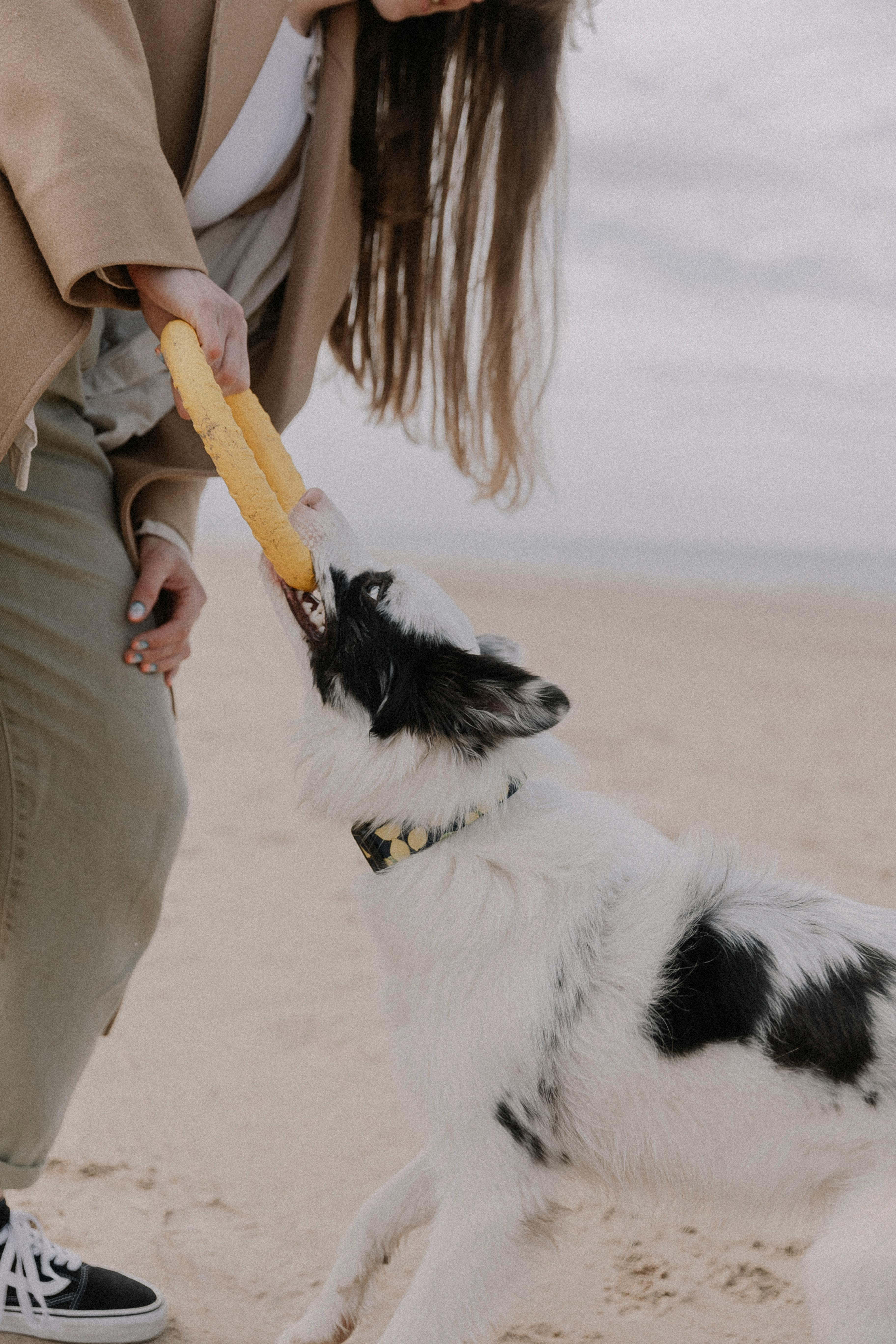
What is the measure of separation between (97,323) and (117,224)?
2.43 ft

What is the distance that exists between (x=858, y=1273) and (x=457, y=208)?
2.31 m

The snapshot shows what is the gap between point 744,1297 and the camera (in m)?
2.63

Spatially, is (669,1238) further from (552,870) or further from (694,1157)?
A: (552,870)

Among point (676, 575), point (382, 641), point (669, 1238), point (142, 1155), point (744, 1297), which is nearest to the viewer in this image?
point (382, 641)

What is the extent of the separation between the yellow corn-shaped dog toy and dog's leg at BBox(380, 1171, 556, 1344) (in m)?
1.16

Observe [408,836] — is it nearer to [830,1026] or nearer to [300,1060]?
[830,1026]

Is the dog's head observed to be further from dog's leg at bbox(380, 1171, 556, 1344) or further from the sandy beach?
dog's leg at bbox(380, 1171, 556, 1344)

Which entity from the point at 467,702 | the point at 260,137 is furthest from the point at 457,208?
the point at 467,702

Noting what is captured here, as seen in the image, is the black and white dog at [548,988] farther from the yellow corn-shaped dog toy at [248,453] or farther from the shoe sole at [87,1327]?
the shoe sole at [87,1327]

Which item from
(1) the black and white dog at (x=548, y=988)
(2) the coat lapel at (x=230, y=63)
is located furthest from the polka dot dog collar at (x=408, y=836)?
(2) the coat lapel at (x=230, y=63)

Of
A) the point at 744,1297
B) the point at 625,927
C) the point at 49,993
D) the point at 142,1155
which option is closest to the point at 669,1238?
the point at 744,1297

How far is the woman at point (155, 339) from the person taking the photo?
5.81 ft

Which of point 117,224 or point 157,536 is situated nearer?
point 117,224

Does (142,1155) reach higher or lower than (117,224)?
lower
